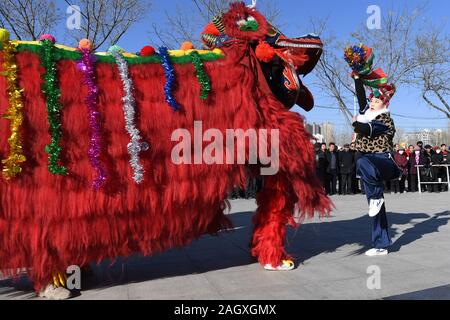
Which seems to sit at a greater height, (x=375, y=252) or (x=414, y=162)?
(x=414, y=162)

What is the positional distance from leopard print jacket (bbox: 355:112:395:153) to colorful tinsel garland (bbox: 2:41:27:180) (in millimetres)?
3504

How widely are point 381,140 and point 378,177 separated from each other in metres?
0.42

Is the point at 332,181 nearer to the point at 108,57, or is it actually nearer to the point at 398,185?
the point at 398,185

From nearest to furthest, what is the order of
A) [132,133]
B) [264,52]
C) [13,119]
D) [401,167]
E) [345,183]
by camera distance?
1. [13,119]
2. [132,133]
3. [264,52]
4. [345,183]
5. [401,167]

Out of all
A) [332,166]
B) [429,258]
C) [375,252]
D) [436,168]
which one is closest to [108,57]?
[375,252]

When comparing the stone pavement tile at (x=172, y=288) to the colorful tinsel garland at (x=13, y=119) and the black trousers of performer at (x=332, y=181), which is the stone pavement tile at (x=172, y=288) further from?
the black trousers of performer at (x=332, y=181)

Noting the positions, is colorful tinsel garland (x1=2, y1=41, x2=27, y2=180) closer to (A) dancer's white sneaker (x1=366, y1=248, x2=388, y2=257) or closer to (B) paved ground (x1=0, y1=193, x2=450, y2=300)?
(B) paved ground (x1=0, y1=193, x2=450, y2=300)

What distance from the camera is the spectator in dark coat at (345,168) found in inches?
545

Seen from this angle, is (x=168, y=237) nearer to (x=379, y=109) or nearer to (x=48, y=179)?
(x=48, y=179)

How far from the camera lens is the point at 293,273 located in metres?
4.18

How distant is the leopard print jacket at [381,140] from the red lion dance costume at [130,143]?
1122 mm

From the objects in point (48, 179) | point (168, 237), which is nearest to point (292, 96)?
point (168, 237)

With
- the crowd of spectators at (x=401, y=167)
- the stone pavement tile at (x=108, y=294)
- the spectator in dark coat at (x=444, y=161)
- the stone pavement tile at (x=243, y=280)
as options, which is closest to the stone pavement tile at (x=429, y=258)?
the stone pavement tile at (x=243, y=280)
